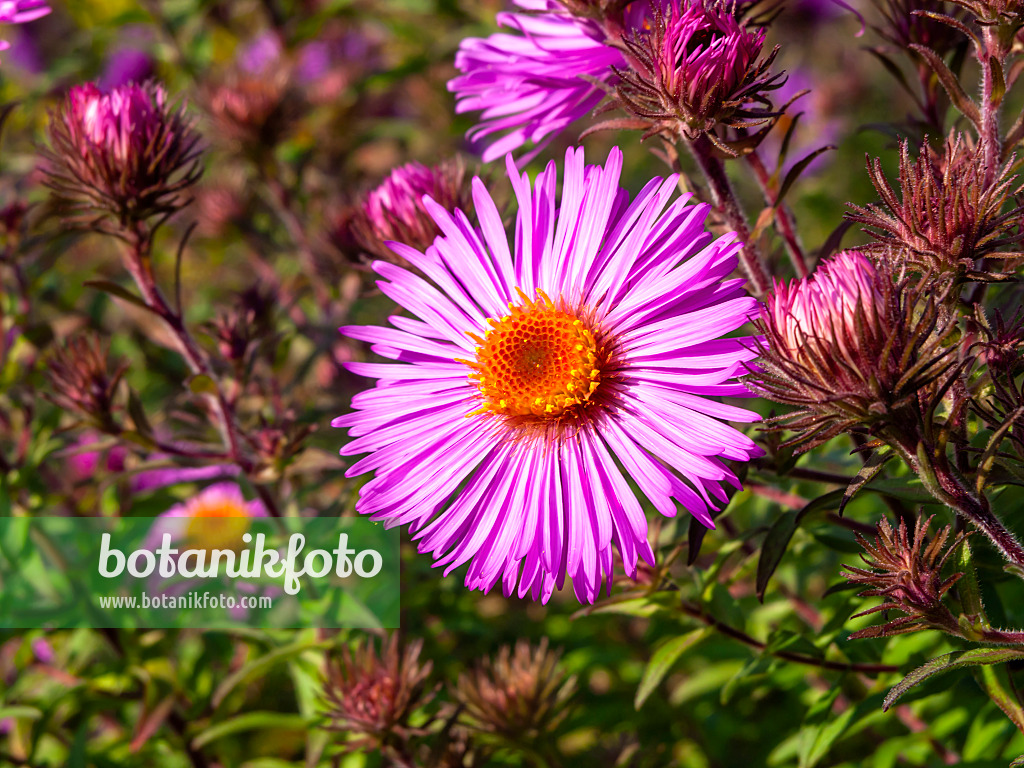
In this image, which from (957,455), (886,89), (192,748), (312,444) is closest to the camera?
(957,455)

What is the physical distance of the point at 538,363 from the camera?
4.03 feet

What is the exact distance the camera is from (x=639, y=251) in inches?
42.9

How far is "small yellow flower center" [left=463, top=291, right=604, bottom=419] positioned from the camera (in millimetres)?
1200

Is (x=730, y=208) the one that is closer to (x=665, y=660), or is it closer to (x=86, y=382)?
(x=665, y=660)

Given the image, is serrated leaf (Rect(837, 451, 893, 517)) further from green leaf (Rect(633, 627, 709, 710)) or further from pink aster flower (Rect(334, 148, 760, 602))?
green leaf (Rect(633, 627, 709, 710))

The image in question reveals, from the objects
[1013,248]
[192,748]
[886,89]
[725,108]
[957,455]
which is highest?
[886,89]

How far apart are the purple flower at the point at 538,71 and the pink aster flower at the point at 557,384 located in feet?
0.62

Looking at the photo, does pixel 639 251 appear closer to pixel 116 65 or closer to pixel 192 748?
pixel 192 748

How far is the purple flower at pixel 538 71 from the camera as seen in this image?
1.27 metres

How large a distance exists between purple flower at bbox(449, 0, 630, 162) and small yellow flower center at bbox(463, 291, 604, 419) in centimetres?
29

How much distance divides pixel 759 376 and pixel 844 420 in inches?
3.7

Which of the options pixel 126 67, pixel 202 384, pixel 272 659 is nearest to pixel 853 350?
pixel 202 384

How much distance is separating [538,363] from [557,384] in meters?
0.04

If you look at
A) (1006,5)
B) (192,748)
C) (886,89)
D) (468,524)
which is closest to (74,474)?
(192,748)
